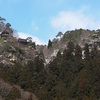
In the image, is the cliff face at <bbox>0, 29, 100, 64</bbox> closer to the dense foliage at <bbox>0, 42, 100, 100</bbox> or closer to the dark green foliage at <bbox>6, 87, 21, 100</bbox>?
the dense foliage at <bbox>0, 42, 100, 100</bbox>

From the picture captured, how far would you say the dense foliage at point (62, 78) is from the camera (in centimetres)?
1647

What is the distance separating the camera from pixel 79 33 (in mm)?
30469

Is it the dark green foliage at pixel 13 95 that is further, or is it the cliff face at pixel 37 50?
the cliff face at pixel 37 50

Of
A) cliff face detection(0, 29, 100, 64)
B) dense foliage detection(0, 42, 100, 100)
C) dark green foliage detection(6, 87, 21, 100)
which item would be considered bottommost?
dark green foliage detection(6, 87, 21, 100)

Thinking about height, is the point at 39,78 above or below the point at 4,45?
below

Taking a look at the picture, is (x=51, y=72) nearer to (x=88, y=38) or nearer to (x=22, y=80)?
(x=22, y=80)

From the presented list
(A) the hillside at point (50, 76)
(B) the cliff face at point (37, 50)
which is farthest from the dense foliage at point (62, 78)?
(B) the cliff face at point (37, 50)

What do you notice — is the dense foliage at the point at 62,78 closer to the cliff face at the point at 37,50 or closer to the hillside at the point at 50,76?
the hillside at the point at 50,76

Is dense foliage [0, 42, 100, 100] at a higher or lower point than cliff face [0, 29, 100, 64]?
lower

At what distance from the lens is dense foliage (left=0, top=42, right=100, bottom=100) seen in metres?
16.5

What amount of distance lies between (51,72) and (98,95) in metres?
6.32

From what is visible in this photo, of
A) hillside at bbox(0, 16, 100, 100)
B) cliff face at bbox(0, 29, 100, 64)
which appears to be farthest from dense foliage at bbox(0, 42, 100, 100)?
cliff face at bbox(0, 29, 100, 64)

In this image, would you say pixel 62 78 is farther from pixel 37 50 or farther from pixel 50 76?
pixel 37 50

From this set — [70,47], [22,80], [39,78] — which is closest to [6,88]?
[22,80]
